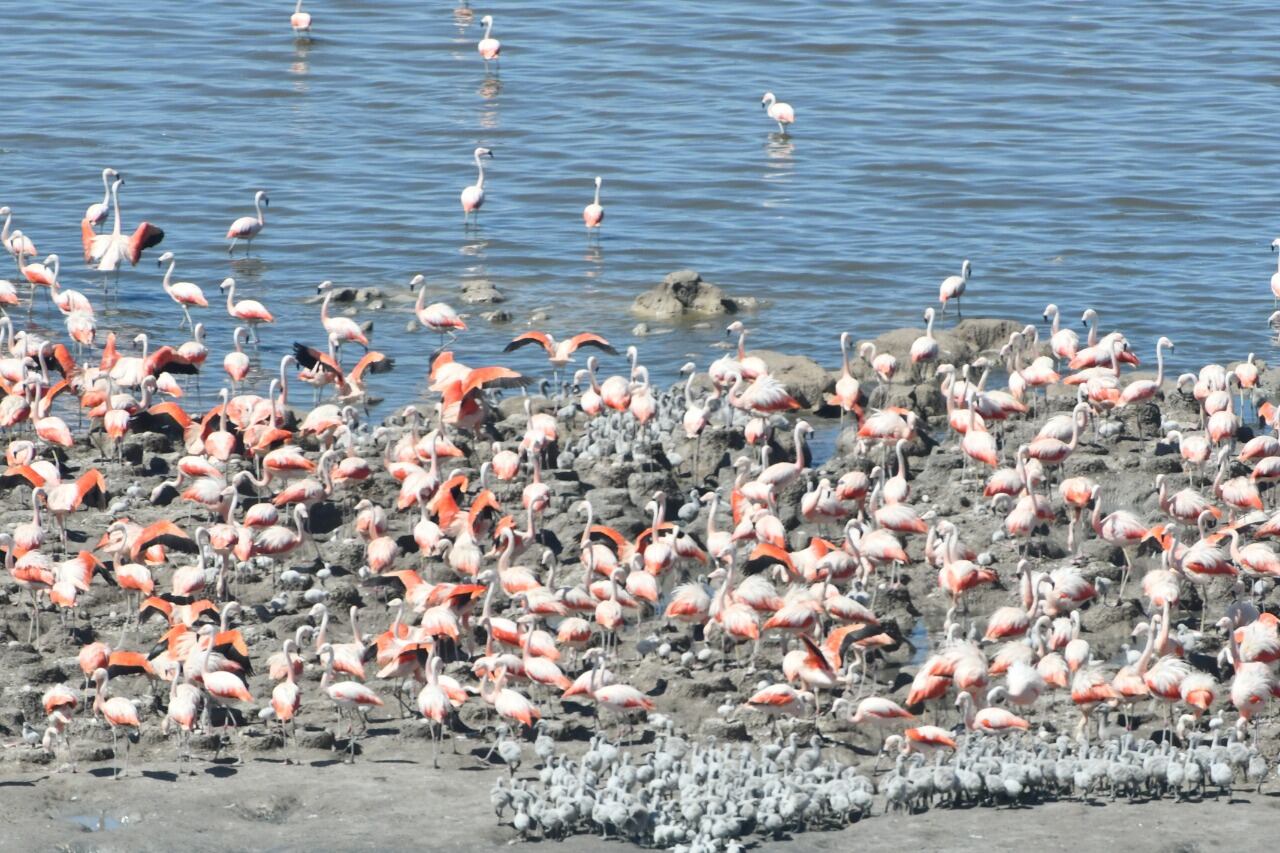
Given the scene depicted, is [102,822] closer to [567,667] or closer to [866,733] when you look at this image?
[567,667]

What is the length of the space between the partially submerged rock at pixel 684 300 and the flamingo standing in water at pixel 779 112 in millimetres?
8824

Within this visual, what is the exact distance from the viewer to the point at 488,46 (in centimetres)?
3350

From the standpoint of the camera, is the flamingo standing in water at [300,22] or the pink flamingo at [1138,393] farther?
the flamingo standing in water at [300,22]

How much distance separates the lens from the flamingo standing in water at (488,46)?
3350 centimetres

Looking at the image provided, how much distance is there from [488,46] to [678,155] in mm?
5373

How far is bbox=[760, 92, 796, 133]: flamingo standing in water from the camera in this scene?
30266mm

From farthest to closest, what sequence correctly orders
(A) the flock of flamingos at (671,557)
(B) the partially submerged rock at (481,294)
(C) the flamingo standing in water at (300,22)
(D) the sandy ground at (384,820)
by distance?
(C) the flamingo standing in water at (300,22)
(B) the partially submerged rock at (481,294)
(A) the flock of flamingos at (671,557)
(D) the sandy ground at (384,820)

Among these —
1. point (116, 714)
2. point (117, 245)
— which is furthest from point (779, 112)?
point (116, 714)

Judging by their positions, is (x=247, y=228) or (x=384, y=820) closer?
(x=384, y=820)

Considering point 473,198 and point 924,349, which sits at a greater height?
point 473,198

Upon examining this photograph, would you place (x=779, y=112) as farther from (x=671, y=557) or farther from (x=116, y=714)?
(x=116, y=714)

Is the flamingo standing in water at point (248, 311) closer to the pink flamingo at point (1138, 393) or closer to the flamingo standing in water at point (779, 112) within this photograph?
the pink flamingo at point (1138, 393)

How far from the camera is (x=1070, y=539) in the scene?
558 inches

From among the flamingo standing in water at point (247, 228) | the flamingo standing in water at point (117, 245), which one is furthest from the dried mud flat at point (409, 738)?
the flamingo standing in water at point (247, 228)
